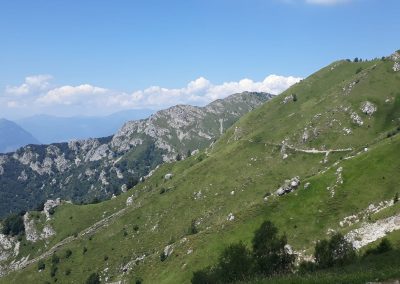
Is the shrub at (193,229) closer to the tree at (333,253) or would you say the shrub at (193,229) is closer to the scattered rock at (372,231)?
the scattered rock at (372,231)

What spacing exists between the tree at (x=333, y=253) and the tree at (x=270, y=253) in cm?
518

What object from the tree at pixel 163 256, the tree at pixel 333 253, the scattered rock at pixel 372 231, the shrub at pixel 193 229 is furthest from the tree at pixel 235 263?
the shrub at pixel 193 229

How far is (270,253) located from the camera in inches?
2741

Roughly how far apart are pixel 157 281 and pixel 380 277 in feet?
373

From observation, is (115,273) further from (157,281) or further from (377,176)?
(377,176)

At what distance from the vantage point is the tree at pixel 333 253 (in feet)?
202

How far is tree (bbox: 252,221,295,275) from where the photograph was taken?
67.8 metres

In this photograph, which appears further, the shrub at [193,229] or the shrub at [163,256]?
A: the shrub at [193,229]

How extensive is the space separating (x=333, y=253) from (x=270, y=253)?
1024cm

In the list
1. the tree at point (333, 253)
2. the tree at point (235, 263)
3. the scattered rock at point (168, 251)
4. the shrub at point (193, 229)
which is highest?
the tree at point (333, 253)

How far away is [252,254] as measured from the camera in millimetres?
71938

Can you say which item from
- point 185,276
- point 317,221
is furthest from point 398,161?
point 185,276

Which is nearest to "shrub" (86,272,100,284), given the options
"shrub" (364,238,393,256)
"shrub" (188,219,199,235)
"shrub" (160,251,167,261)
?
"shrub" (160,251,167,261)

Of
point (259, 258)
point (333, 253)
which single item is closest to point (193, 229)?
point (259, 258)
